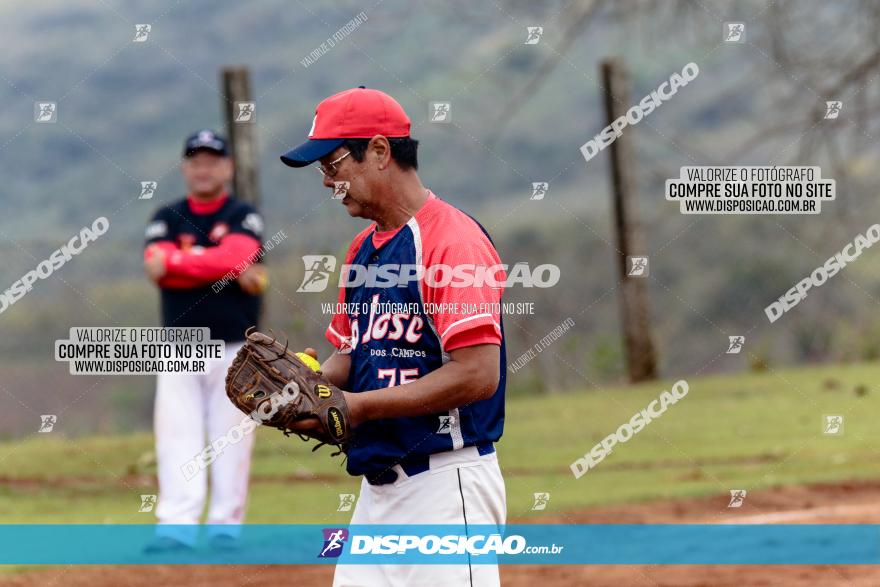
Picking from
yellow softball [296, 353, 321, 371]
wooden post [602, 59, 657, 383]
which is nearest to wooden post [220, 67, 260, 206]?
wooden post [602, 59, 657, 383]

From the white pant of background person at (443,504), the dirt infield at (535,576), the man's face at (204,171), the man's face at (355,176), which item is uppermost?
the man's face at (204,171)

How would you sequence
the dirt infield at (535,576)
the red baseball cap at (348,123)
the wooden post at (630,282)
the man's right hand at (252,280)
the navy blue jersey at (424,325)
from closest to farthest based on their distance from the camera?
the navy blue jersey at (424,325)
the red baseball cap at (348,123)
the dirt infield at (535,576)
the man's right hand at (252,280)
the wooden post at (630,282)

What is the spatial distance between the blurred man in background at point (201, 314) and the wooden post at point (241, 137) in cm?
421

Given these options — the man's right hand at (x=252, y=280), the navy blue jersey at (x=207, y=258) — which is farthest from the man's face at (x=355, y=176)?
the man's right hand at (x=252, y=280)

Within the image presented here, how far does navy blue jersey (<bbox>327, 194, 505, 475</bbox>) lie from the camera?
4.16 metres

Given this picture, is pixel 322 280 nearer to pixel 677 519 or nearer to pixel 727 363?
pixel 677 519

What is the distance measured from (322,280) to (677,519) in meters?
4.13

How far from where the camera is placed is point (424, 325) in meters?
4.27

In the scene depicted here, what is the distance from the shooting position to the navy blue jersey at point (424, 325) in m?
4.16

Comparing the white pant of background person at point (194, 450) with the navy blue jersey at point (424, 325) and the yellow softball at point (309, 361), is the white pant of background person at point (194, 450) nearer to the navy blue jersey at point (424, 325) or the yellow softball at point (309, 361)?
the yellow softball at point (309, 361)

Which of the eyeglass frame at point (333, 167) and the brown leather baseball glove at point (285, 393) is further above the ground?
the eyeglass frame at point (333, 167)

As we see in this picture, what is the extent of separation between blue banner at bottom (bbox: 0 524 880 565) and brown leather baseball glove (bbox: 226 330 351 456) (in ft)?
11.8

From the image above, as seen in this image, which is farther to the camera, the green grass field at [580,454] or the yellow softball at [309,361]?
the green grass field at [580,454]

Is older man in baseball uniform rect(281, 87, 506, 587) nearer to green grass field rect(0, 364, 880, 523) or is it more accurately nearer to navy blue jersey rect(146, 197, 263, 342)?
navy blue jersey rect(146, 197, 263, 342)
